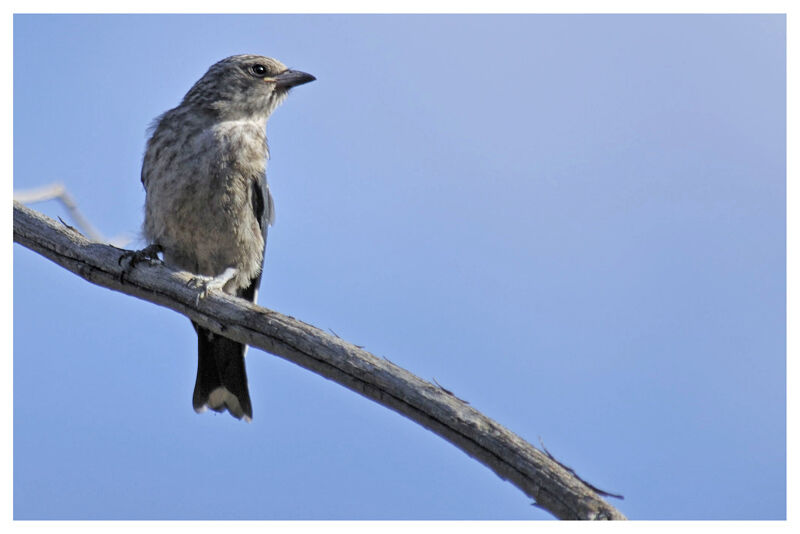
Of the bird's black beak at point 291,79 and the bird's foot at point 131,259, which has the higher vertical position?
the bird's black beak at point 291,79

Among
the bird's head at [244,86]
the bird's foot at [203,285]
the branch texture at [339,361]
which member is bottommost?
the branch texture at [339,361]

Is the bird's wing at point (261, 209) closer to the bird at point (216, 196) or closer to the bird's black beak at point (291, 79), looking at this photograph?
the bird at point (216, 196)

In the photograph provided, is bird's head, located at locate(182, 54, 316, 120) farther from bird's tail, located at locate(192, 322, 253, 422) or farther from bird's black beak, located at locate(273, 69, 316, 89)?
bird's tail, located at locate(192, 322, 253, 422)

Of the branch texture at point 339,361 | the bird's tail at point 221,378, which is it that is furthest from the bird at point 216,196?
the branch texture at point 339,361

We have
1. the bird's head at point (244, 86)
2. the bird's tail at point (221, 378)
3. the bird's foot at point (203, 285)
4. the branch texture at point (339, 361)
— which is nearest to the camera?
the branch texture at point (339, 361)

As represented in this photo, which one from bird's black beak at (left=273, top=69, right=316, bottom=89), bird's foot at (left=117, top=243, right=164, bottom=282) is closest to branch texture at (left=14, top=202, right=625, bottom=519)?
bird's foot at (left=117, top=243, right=164, bottom=282)

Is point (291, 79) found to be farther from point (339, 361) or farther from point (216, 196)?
point (339, 361)

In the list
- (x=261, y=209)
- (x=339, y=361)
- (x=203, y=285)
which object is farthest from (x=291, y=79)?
(x=339, y=361)

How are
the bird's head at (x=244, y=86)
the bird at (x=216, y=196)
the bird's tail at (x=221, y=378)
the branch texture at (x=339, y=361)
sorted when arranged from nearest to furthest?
the branch texture at (x=339, y=361) → the bird at (x=216, y=196) → the bird's tail at (x=221, y=378) → the bird's head at (x=244, y=86)
